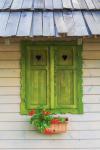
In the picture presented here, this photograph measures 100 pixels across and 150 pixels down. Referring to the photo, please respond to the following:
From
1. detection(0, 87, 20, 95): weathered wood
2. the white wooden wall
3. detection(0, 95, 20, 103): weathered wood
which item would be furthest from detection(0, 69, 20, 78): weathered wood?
detection(0, 95, 20, 103): weathered wood

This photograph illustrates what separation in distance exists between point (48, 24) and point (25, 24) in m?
0.33

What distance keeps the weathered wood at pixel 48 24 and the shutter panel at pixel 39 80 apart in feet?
1.96

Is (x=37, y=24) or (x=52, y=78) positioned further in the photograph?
(x=52, y=78)

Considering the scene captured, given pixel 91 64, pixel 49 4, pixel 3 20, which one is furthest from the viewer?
pixel 91 64

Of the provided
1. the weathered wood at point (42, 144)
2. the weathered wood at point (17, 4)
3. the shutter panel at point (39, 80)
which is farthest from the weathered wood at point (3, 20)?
the weathered wood at point (42, 144)

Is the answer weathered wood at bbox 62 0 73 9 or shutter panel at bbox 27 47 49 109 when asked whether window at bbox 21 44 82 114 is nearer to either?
shutter panel at bbox 27 47 49 109

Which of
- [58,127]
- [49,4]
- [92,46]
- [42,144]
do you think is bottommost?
[42,144]

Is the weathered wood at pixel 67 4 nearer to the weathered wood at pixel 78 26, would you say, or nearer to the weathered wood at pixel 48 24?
the weathered wood at pixel 78 26

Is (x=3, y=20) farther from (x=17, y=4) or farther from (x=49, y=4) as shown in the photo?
(x=49, y=4)

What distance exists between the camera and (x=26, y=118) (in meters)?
6.78

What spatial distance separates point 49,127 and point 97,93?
95 cm

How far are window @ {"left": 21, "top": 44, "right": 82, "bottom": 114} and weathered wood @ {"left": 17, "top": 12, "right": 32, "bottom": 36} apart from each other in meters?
0.53


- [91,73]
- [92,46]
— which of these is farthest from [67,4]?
[91,73]

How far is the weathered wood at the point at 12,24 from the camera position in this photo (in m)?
6.02
